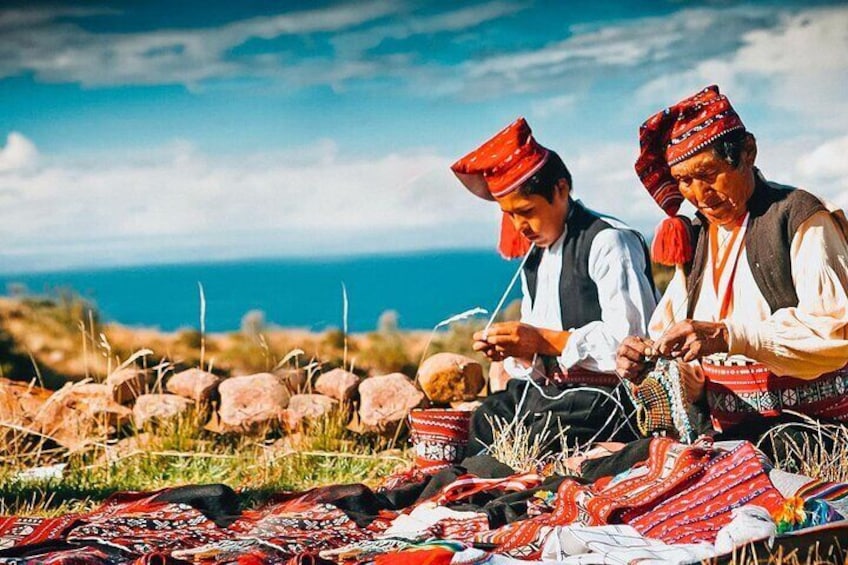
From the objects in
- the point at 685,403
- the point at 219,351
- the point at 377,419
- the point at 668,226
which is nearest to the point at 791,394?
the point at 685,403

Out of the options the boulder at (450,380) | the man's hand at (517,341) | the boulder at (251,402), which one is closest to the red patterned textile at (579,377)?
the man's hand at (517,341)

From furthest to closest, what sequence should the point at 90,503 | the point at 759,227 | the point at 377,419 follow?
the point at 377,419
the point at 90,503
the point at 759,227

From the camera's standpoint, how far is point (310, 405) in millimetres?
6758

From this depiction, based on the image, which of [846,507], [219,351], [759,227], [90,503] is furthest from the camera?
[219,351]

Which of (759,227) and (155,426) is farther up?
(759,227)

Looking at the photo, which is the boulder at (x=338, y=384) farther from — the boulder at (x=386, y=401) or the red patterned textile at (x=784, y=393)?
the red patterned textile at (x=784, y=393)

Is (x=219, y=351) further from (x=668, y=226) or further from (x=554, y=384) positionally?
(x=668, y=226)

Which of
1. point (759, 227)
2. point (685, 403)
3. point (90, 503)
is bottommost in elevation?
point (90, 503)

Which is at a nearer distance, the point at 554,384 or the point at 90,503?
the point at 554,384

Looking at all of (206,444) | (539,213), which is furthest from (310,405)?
(539,213)

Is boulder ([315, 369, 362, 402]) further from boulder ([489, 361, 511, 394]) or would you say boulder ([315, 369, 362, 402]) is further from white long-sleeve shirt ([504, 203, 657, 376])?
white long-sleeve shirt ([504, 203, 657, 376])

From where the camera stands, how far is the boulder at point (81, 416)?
6.61 meters

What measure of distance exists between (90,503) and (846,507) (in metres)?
3.27

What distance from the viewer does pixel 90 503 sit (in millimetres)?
5488
